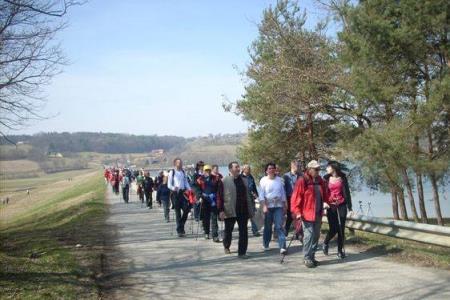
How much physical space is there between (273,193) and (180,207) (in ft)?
13.3

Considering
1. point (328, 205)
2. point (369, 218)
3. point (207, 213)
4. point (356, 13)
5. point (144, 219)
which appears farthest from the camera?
point (144, 219)

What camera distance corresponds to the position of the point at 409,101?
1761 cm

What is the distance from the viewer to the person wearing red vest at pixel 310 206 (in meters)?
8.65

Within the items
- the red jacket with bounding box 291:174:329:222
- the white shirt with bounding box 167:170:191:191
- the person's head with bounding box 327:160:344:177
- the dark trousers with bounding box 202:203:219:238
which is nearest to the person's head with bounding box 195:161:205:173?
the white shirt with bounding box 167:170:191:191

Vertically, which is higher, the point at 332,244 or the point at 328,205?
the point at 328,205

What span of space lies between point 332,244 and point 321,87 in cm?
1226

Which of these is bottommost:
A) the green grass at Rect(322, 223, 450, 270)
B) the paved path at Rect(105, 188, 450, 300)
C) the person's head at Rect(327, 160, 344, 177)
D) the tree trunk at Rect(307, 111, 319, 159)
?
the green grass at Rect(322, 223, 450, 270)

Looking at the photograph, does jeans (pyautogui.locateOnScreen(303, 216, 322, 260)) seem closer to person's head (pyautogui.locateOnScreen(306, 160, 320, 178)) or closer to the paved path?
the paved path

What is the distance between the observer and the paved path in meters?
6.86

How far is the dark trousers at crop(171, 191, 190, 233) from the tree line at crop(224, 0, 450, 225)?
7002 mm

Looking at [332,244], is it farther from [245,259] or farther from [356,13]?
[356,13]

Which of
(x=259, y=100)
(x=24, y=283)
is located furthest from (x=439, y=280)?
(x=259, y=100)

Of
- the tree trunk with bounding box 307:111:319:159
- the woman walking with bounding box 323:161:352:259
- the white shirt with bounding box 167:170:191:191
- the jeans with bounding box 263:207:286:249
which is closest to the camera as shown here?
the woman walking with bounding box 323:161:352:259

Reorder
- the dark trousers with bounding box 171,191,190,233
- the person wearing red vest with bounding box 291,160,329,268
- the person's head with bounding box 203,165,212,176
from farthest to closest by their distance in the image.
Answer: the dark trousers with bounding box 171,191,190,233 → the person's head with bounding box 203,165,212,176 → the person wearing red vest with bounding box 291,160,329,268
